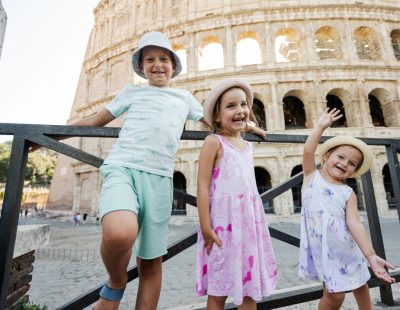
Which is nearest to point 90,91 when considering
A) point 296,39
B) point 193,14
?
point 193,14

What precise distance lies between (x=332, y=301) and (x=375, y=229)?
882 millimetres

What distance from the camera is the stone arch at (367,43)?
16.0m

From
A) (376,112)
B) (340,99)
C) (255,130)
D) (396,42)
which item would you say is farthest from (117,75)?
(396,42)

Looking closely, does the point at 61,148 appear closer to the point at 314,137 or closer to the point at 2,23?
the point at 2,23

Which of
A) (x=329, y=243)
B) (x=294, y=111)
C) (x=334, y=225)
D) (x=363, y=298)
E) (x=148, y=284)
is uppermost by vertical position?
(x=294, y=111)

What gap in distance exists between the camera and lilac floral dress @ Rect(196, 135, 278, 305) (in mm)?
1233

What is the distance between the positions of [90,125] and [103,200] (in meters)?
0.60

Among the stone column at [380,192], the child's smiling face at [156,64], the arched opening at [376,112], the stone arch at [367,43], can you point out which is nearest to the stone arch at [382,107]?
the arched opening at [376,112]

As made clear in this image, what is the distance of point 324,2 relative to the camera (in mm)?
16109

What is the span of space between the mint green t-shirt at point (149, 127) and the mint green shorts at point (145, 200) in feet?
0.15

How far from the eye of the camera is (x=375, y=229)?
1990mm

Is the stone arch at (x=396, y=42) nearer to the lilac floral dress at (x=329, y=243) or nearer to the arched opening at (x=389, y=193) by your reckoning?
the arched opening at (x=389, y=193)

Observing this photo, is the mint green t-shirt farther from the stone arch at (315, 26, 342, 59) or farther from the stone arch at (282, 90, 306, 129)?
the stone arch at (315, 26, 342, 59)

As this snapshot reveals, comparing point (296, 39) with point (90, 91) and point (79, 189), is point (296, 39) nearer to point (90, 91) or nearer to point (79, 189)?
point (90, 91)
